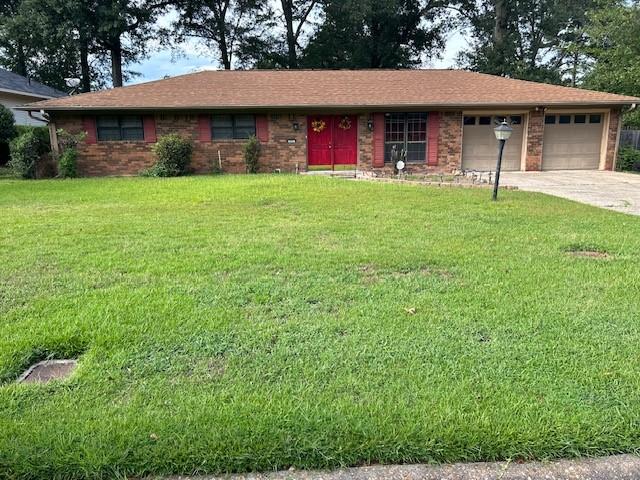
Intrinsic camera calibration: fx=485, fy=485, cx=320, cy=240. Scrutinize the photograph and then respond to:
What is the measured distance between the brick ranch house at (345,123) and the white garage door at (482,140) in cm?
3

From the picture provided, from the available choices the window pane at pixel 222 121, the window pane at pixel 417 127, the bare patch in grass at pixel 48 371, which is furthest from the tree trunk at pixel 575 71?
the bare patch in grass at pixel 48 371

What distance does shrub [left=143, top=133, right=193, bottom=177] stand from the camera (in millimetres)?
14844

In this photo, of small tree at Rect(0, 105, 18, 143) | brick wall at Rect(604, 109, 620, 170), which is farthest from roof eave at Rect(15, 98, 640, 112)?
small tree at Rect(0, 105, 18, 143)

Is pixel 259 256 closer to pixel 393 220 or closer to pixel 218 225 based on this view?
pixel 218 225

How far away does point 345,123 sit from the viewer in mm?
16297

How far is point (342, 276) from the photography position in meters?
4.46

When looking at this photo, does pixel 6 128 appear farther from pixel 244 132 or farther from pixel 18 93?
pixel 244 132

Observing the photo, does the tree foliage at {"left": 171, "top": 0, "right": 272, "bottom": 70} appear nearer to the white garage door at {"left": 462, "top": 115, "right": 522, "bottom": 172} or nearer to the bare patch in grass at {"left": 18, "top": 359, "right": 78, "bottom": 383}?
the white garage door at {"left": 462, "top": 115, "right": 522, "bottom": 172}

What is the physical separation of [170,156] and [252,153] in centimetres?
253

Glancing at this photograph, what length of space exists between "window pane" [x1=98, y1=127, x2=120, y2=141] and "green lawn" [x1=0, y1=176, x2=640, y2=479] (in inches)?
398

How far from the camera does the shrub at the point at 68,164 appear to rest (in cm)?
1471


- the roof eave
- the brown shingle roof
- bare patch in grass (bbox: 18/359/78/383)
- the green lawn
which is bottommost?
bare patch in grass (bbox: 18/359/78/383)

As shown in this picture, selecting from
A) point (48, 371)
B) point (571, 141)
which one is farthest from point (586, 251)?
point (571, 141)

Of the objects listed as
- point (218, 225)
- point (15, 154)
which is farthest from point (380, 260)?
point (15, 154)
